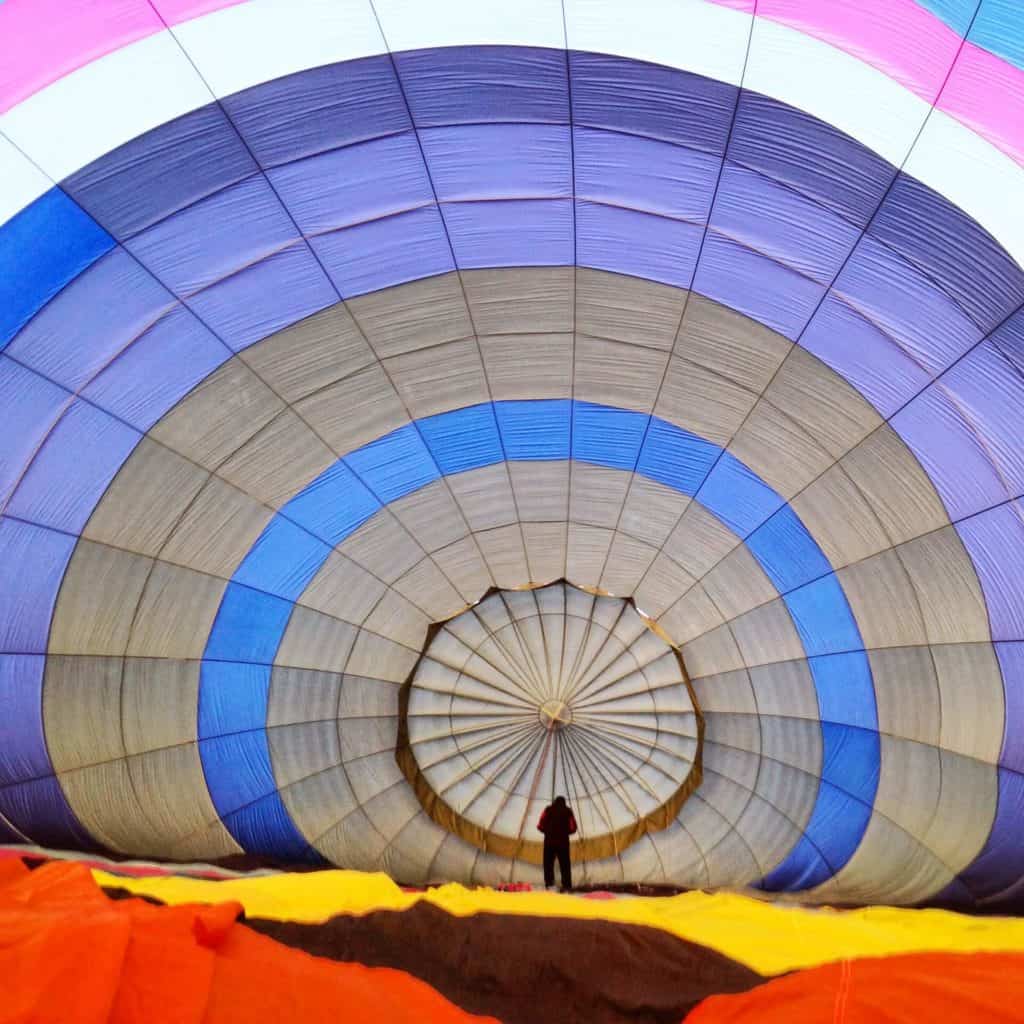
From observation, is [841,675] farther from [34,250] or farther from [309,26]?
[34,250]

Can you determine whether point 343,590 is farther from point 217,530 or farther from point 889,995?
point 889,995

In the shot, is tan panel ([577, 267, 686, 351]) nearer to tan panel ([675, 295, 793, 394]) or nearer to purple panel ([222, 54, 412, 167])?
tan panel ([675, 295, 793, 394])

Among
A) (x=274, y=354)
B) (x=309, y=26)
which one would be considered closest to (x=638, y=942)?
(x=274, y=354)

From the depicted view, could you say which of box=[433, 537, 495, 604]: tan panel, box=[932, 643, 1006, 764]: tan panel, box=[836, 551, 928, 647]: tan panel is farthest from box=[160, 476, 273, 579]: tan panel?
box=[932, 643, 1006, 764]: tan panel

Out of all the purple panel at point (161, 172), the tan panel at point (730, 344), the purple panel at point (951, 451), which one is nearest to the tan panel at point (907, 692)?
the purple panel at point (951, 451)

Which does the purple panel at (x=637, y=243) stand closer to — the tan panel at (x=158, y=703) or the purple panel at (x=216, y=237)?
the purple panel at (x=216, y=237)

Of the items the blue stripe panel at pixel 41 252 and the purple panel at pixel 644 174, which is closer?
the blue stripe panel at pixel 41 252

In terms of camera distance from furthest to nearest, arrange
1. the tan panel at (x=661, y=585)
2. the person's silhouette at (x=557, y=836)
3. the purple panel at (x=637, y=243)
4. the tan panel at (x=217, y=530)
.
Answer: the tan panel at (x=661, y=585), the person's silhouette at (x=557, y=836), the tan panel at (x=217, y=530), the purple panel at (x=637, y=243)
